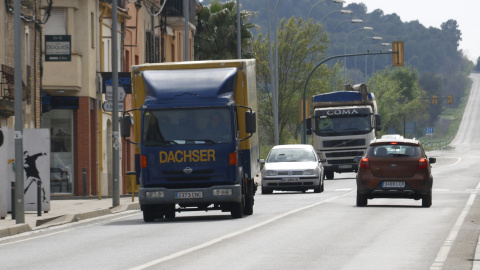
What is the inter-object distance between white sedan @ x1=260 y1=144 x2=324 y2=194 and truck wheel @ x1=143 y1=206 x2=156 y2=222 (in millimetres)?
14549

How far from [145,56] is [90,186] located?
1325 centimetres

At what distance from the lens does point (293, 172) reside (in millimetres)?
40562

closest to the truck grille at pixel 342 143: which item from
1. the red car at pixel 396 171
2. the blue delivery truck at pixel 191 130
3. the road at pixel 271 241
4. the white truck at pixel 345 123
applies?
the white truck at pixel 345 123

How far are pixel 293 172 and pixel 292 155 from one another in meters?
1.64

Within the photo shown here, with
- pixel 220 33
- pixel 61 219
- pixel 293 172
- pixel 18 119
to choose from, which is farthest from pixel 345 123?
pixel 18 119

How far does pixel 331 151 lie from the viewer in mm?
54562

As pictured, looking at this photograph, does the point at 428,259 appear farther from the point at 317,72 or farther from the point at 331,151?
the point at 317,72

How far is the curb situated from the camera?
2359 centimetres

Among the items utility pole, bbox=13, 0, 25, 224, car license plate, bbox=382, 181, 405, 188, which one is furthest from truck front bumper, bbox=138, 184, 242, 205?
car license plate, bbox=382, 181, 405, 188

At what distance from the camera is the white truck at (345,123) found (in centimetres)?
5331

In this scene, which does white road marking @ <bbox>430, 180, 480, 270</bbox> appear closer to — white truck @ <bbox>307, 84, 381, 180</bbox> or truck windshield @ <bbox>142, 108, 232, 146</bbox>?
truck windshield @ <bbox>142, 108, 232, 146</bbox>

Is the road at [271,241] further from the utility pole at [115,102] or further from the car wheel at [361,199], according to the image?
the utility pole at [115,102]

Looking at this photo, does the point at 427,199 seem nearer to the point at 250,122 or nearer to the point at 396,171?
the point at 396,171

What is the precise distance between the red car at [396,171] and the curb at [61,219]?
621 cm
